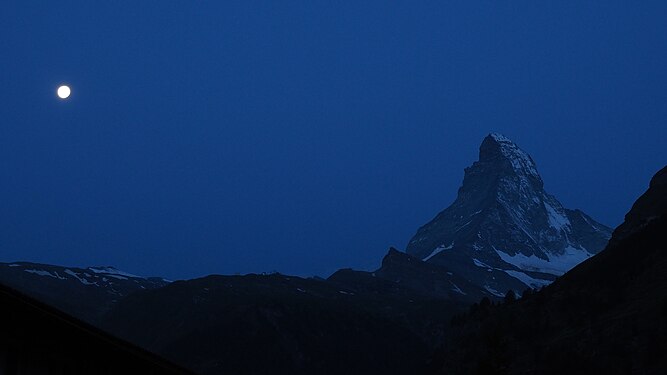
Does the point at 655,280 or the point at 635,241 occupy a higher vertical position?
the point at 635,241

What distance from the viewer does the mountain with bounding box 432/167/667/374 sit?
92250mm

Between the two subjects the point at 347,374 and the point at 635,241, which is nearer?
the point at 635,241

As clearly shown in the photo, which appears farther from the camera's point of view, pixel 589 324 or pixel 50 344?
pixel 589 324

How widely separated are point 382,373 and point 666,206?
266ft

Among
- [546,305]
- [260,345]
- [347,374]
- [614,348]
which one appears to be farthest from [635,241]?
[260,345]

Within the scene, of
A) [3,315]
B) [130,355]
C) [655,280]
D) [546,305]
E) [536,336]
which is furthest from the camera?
[546,305]

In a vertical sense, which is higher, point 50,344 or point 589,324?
point 589,324

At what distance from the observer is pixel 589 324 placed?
4264 inches

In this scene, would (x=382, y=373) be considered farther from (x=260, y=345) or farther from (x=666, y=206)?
(x=666, y=206)

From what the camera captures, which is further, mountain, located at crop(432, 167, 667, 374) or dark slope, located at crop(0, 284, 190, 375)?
mountain, located at crop(432, 167, 667, 374)

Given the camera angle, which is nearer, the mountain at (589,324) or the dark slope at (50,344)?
the dark slope at (50,344)

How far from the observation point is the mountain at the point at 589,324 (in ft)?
303

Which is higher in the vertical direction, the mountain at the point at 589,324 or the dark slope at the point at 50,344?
the mountain at the point at 589,324

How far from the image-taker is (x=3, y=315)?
11609 mm
